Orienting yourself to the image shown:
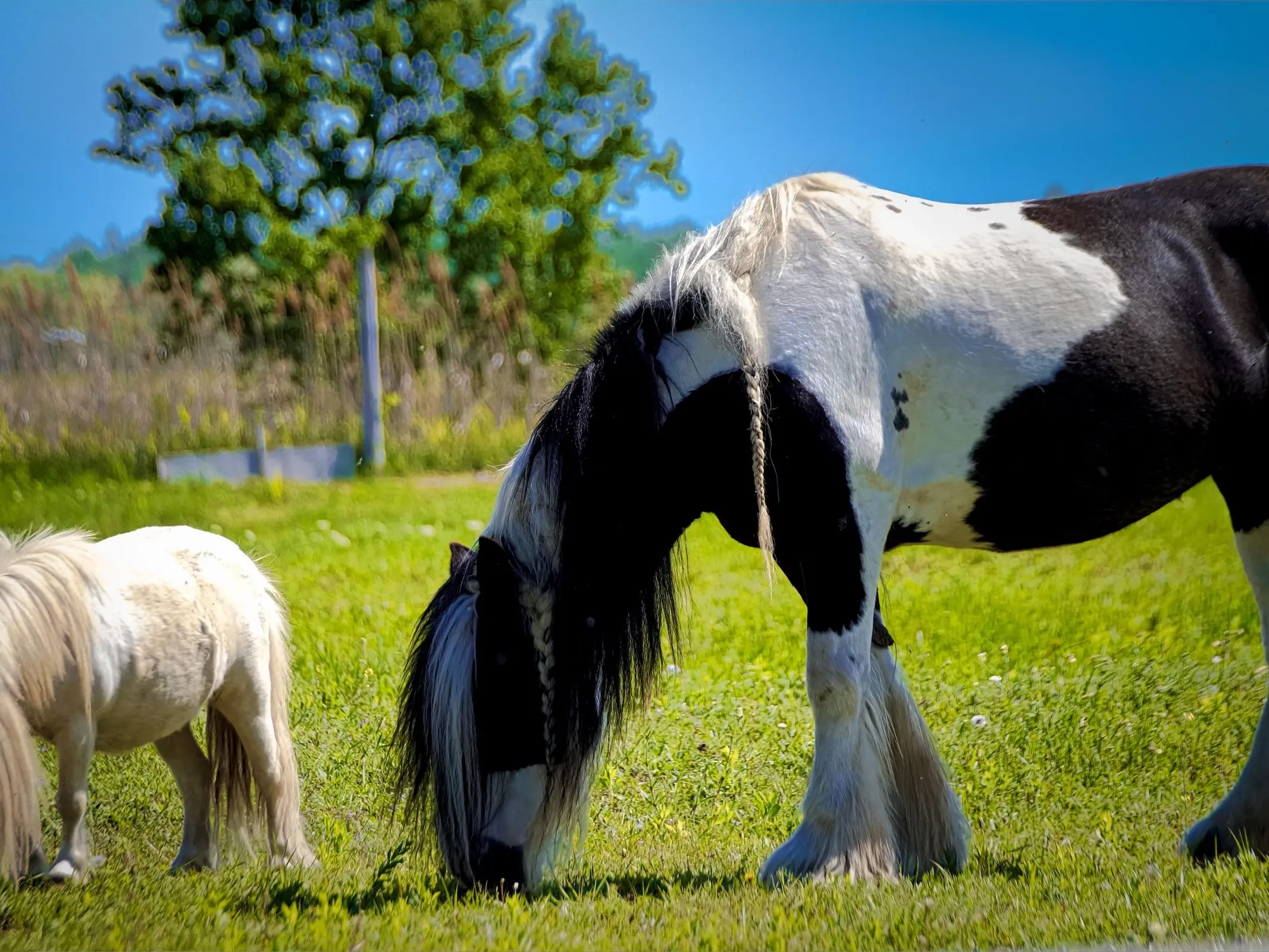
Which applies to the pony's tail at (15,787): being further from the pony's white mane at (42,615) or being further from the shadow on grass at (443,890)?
the shadow on grass at (443,890)

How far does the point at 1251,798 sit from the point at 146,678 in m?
3.36

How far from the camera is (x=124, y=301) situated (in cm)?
925

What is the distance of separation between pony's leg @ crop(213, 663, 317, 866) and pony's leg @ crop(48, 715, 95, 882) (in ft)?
1.78

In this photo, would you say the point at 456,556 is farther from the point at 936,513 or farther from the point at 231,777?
the point at 936,513

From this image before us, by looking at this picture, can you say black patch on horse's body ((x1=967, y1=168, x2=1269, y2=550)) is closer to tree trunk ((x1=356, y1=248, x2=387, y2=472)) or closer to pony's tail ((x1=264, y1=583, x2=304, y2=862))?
pony's tail ((x1=264, y1=583, x2=304, y2=862))

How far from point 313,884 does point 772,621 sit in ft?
11.1

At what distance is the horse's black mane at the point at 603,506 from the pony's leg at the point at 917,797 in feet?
2.79

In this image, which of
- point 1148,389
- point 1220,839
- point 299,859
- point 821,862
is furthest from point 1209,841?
point 299,859

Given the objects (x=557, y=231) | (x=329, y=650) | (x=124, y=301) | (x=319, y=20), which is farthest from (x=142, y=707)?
(x=557, y=231)

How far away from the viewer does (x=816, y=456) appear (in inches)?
120

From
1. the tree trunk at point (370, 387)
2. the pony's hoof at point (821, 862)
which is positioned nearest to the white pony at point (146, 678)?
the pony's hoof at point (821, 862)

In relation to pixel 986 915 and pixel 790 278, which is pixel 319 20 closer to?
pixel 790 278

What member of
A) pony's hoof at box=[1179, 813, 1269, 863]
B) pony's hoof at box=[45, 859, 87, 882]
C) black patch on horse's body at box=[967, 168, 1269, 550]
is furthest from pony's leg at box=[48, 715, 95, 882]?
pony's hoof at box=[1179, 813, 1269, 863]

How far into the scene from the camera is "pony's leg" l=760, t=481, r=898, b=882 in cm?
307
